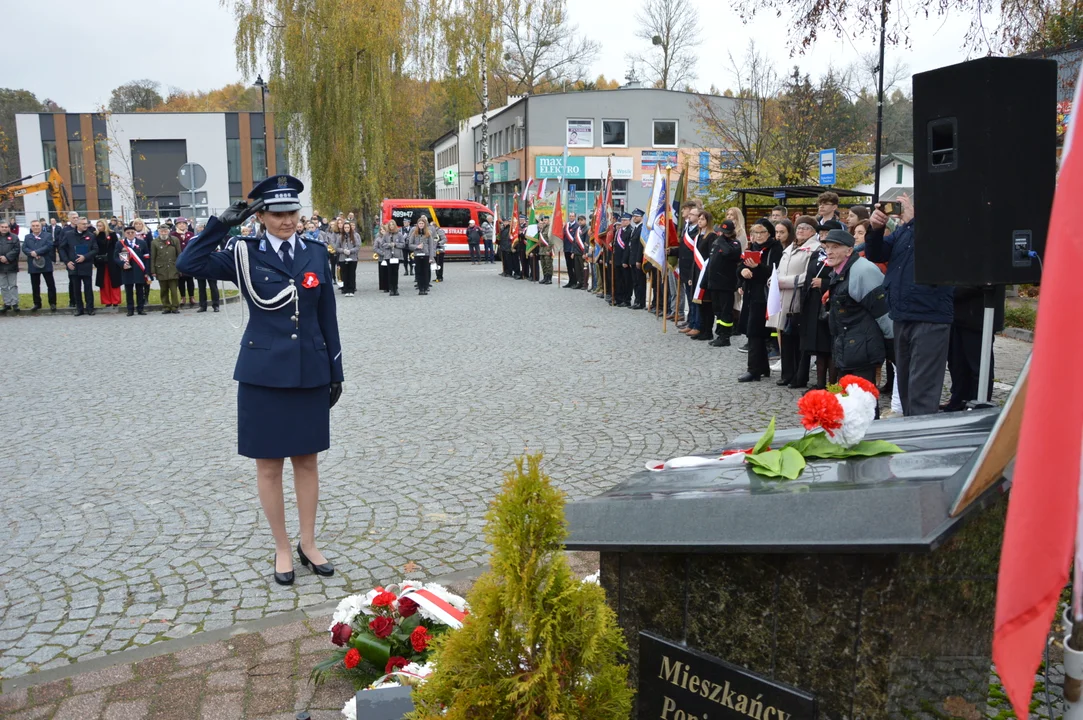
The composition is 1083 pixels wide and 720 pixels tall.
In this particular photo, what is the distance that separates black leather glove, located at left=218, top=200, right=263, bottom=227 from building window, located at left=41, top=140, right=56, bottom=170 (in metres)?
63.2

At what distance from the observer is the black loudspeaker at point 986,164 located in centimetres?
476

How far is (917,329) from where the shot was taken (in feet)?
23.8

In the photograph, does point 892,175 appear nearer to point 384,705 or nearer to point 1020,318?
point 1020,318

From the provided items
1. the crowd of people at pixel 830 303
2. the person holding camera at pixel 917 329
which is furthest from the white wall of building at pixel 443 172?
the person holding camera at pixel 917 329

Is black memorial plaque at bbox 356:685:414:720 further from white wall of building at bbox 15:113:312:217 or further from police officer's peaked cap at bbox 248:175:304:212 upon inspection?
white wall of building at bbox 15:113:312:217

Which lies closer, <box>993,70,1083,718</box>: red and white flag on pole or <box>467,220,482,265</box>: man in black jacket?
<box>993,70,1083,718</box>: red and white flag on pole

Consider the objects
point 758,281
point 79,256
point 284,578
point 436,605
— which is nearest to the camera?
Answer: point 436,605

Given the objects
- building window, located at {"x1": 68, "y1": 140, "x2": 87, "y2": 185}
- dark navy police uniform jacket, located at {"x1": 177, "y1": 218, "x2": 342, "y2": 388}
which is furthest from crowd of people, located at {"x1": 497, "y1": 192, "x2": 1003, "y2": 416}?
building window, located at {"x1": 68, "y1": 140, "x2": 87, "y2": 185}

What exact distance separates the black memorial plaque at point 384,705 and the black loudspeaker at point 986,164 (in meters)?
3.77

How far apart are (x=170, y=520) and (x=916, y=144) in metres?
5.03

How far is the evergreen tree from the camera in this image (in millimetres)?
2176

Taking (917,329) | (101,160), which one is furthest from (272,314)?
(101,160)

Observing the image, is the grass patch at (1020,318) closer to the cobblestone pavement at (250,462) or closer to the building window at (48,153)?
the cobblestone pavement at (250,462)

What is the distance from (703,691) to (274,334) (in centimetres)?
293
